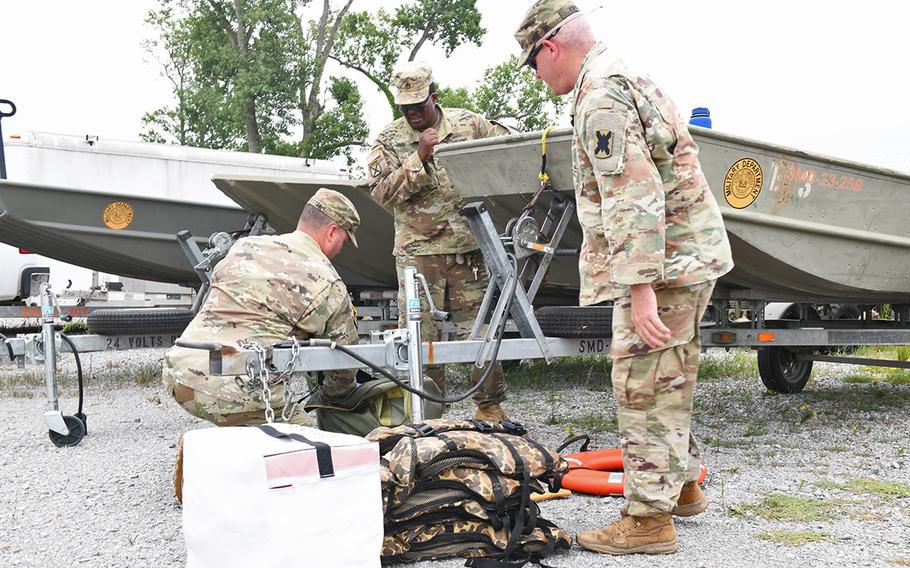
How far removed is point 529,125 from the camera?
23.6m

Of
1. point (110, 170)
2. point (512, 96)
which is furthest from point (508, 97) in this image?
point (110, 170)

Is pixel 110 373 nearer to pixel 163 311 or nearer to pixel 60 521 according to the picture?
pixel 163 311

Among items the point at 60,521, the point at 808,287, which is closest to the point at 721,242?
the point at 808,287

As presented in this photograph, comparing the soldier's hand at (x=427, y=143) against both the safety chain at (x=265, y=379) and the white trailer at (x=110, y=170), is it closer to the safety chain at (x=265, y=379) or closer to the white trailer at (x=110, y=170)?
the safety chain at (x=265, y=379)

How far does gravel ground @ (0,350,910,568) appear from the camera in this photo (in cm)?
291

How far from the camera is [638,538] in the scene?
110 inches

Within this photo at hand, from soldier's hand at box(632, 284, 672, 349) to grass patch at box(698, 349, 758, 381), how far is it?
5028 mm

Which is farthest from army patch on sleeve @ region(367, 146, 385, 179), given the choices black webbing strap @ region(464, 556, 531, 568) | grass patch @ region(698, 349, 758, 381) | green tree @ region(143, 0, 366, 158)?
green tree @ region(143, 0, 366, 158)

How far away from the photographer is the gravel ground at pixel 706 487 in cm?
291

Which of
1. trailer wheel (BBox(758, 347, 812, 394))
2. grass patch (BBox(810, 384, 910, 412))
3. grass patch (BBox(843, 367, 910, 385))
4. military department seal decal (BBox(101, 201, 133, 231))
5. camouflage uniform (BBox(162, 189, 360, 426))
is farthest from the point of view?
grass patch (BBox(843, 367, 910, 385))

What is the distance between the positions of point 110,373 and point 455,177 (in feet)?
16.5

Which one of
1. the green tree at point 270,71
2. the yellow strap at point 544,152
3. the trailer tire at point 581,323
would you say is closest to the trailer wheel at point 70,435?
the trailer tire at point 581,323

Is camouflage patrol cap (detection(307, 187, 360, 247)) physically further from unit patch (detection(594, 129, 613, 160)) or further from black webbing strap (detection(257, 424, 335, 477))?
black webbing strap (detection(257, 424, 335, 477))

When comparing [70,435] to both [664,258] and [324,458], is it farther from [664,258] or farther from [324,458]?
[664,258]
